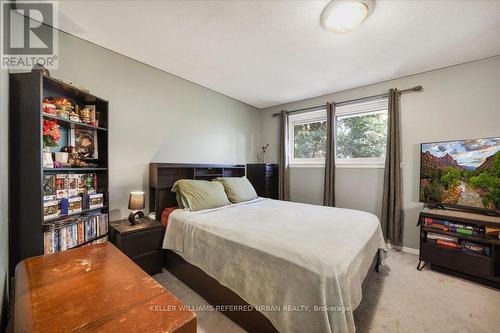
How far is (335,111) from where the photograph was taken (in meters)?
3.50

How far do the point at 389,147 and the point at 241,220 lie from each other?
2.51 m

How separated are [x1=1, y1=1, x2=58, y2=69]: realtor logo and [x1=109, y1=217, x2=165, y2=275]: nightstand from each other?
166cm

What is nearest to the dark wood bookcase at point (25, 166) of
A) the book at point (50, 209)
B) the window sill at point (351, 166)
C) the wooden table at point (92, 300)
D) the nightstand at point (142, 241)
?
the book at point (50, 209)

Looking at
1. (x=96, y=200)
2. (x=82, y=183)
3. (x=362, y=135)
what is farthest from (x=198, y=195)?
(x=362, y=135)

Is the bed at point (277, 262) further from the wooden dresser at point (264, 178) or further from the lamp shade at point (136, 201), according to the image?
the wooden dresser at point (264, 178)

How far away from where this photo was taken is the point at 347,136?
11.5 ft

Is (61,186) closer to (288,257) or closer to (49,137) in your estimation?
(49,137)

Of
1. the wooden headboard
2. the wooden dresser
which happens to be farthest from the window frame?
the wooden headboard

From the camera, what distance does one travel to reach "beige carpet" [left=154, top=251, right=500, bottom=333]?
4.99ft

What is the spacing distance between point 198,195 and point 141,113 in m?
1.31

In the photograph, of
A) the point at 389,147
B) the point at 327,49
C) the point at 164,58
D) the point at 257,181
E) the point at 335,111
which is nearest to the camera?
the point at 327,49

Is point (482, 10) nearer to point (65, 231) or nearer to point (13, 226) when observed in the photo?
point (65, 231)

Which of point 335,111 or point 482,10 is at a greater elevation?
point 482,10

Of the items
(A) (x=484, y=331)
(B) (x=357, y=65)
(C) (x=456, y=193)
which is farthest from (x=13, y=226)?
(C) (x=456, y=193)
